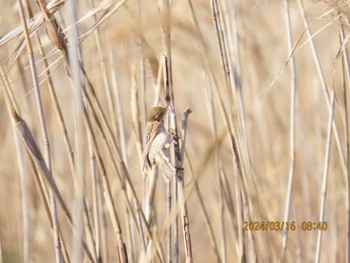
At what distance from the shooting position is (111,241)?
2285mm

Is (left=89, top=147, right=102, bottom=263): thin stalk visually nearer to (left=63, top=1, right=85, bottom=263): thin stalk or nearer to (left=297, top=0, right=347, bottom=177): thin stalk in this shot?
(left=63, top=1, right=85, bottom=263): thin stalk

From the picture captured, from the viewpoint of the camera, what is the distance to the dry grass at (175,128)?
966 millimetres

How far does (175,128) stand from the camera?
97cm

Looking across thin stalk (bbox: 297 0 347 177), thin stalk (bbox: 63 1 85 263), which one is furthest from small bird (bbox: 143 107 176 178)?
thin stalk (bbox: 297 0 347 177)

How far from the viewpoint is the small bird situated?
97 centimetres

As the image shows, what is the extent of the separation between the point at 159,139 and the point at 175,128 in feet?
0.10

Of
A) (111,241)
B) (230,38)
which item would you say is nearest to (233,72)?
(230,38)

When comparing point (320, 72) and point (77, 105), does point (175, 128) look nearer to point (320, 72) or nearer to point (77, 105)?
point (77, 105)

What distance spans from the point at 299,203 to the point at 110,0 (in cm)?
124

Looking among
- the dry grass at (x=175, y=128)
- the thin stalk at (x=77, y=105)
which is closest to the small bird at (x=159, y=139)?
the dry grass at (x=175, y=128)

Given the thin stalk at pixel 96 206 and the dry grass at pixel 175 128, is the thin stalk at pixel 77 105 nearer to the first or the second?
the dry grass at pixel 175 128

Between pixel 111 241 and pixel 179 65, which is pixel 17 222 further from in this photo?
pixel 179 65

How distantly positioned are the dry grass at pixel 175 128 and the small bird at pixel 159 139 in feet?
0.05

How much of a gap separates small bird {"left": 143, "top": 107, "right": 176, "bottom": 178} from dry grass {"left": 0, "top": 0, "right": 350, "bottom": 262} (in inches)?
0.6
